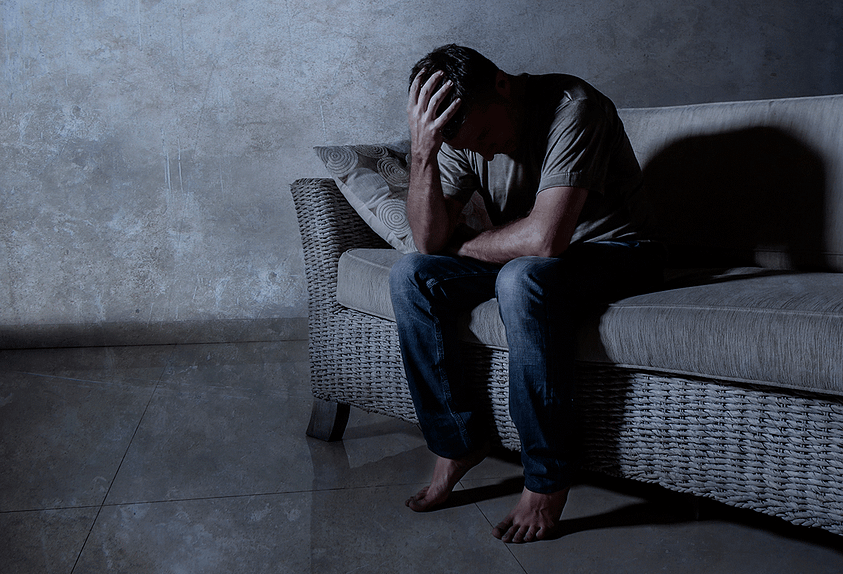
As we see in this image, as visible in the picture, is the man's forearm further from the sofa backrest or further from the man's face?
the sofa backrest

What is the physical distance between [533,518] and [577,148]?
0.67m

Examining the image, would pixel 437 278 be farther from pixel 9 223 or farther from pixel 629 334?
pixel 9 223

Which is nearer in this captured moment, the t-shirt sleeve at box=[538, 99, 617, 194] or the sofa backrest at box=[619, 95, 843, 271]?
the t-shirt sleeve at box=[538, 99, 617, 194]

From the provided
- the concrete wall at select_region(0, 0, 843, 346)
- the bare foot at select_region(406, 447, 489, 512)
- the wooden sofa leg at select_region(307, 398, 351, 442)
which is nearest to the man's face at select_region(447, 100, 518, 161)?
the bare foot at select_region(406, 447, 489, 512)

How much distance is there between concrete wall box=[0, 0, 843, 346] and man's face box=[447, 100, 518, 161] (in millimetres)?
1351

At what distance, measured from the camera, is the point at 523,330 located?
3.76 feet

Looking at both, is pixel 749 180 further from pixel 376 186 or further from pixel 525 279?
pixel 376 186

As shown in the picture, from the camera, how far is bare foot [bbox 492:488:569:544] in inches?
46.5

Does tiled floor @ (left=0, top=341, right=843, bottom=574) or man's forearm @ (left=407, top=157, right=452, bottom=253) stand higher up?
man's forearm @ (left=407, top=157, right=452, bottom=253)

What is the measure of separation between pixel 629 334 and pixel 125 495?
1046mm

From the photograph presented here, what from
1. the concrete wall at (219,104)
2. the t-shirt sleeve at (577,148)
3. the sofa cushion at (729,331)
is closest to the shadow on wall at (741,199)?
the sofa cushion at (729,331)

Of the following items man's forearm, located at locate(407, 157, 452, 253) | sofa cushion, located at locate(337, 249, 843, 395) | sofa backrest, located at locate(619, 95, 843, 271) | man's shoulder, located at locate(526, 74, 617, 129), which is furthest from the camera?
sofa backrest, located at locate(619, 95, 843, 271)

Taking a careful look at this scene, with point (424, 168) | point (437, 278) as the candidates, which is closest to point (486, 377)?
point (437, 278)

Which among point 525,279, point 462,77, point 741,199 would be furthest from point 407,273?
point 741,199
